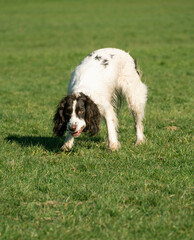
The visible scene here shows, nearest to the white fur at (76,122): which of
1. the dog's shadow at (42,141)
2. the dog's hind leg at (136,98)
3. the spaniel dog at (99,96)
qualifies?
the spaniel dog at (99,96)

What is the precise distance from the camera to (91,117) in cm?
627

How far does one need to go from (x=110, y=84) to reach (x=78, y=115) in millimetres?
1113

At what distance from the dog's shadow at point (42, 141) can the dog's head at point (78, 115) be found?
67 centimetres

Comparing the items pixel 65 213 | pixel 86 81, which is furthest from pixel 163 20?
pixel 65 213

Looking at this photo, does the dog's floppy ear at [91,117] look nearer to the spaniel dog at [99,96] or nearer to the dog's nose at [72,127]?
the spaniel dog at [99,96]

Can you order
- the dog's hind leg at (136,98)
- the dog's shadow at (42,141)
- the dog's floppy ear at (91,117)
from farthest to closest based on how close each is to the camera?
the dog's hind leg at (136,98) < the dog's shadow at (42,141) < the dog's floppy ear at (91,117)

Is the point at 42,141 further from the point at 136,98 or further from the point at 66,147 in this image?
the point at 136,98

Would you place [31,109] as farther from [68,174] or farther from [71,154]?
[68,174]

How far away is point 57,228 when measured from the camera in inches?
157

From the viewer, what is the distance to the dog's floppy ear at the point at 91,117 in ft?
20.4

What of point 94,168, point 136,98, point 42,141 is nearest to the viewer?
point 94,168

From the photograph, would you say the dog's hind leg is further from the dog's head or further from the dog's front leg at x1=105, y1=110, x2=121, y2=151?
the dog's head

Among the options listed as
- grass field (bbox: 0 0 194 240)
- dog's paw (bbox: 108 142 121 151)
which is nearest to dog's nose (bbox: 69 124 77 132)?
grass field (bbox: 0 0 194 240)

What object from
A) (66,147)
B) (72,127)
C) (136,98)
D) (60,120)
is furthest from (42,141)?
(136,98)
